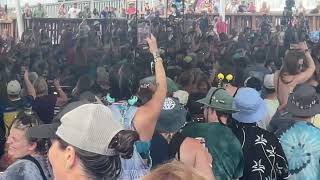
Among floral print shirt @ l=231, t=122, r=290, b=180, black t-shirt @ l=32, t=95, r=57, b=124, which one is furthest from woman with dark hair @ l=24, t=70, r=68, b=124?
floral print shirt @ l=231, t=122, r=290, b=180

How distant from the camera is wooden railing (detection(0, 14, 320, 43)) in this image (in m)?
13.8

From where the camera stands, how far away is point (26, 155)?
306 cm

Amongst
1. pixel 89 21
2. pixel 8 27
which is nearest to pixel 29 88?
pixel 8 27

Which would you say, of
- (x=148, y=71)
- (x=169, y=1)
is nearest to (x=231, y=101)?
(x=148, y=71)

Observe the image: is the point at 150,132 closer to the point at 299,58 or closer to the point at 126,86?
the point at 126,86

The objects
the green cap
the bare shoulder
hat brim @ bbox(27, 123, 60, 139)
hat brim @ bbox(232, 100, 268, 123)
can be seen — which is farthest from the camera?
hat brim @ bbox(232, 100, 268, 123)

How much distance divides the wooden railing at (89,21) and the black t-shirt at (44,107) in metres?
7.47

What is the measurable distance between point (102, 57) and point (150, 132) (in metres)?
6.44

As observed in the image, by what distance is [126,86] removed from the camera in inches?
157

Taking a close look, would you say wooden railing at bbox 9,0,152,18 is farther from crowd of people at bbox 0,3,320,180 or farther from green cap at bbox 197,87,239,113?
green cap at bbox 197,87,239,113

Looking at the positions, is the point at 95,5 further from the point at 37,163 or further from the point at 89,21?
the point at 37,163

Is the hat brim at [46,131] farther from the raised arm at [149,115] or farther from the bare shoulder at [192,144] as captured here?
the bare shoulder at [192,144]

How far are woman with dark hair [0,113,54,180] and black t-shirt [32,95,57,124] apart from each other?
2.05 m

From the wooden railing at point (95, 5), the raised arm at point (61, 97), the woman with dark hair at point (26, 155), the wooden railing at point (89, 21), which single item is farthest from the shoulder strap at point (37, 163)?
the wooden railing at point (95, 5)
